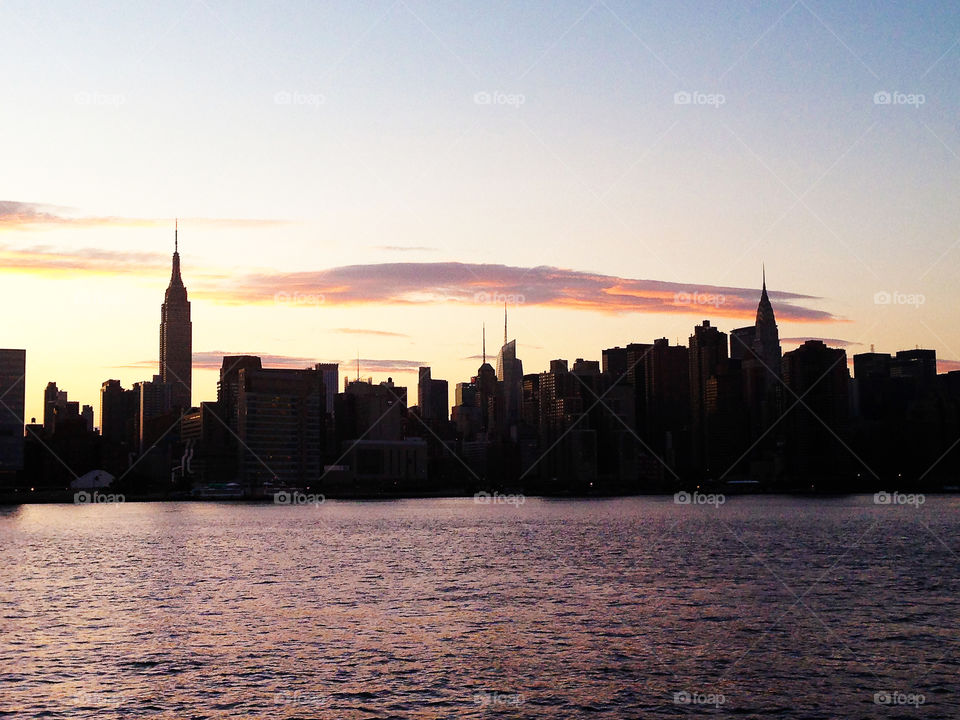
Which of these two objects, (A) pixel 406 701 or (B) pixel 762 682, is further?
(B) pixel 762 682

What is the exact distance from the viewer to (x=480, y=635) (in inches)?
2562

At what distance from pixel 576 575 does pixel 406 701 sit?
53539 mm

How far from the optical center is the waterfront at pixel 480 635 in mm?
→ 48688

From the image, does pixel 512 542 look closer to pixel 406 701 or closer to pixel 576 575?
pixel 576 575

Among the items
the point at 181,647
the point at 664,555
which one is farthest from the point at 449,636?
the point at 664,555

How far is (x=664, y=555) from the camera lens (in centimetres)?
12575

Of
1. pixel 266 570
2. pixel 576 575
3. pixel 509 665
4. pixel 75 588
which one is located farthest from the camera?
pixel 266 570

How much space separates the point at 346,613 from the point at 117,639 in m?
15.6

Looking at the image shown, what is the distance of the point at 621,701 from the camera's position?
48.5 m

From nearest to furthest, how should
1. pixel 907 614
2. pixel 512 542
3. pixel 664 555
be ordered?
pixel 907 614, pixel 664 555, pixel 512 542

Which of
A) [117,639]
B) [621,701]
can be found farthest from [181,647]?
[621,701]

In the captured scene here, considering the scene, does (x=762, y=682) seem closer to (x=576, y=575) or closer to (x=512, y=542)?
(x=576, y=575)

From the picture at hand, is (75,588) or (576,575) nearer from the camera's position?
(75,588)

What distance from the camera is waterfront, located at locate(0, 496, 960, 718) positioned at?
48.7m
